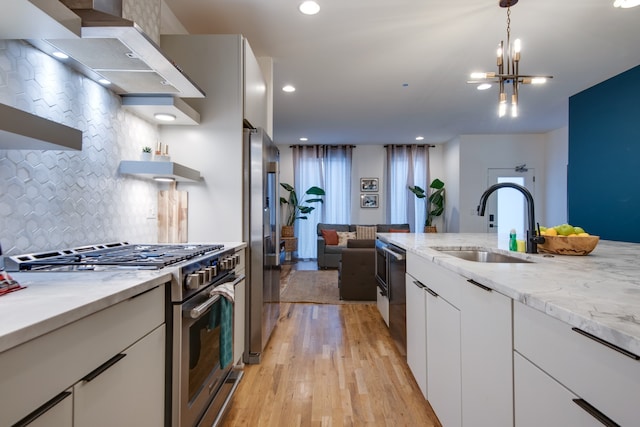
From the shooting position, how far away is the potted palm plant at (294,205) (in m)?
7.64

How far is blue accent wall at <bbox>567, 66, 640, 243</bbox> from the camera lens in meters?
3.25

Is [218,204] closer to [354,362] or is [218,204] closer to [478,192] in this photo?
[354,362]

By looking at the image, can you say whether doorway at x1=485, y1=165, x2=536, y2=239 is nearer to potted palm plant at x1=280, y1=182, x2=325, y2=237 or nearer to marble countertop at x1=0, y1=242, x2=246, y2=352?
potted palm plant at x1=280, y1=182, x2=325, y2=237

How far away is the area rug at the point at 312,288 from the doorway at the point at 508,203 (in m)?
3.72

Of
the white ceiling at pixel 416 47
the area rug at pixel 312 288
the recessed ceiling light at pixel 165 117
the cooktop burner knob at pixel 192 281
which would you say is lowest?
the area rug at pixel 312 288

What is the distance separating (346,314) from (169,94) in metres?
2.83

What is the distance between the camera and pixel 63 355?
2.33 ft

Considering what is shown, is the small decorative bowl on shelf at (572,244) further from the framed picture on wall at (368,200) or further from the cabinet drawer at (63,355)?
the framed picture on wall at (368,200)

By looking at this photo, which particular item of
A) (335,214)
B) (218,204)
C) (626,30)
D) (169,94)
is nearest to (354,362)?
(218,204)

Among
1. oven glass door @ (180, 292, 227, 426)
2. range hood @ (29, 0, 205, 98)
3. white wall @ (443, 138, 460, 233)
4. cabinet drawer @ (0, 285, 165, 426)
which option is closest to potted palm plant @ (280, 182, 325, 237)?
white wall @ (443, 138, 460, 233)

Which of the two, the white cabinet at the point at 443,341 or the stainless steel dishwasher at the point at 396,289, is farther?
the stainless steel dishwasher at the point at 396,289

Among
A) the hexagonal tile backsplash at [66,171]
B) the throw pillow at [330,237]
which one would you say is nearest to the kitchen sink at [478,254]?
the hexagonal tile backsplash at [66,171]

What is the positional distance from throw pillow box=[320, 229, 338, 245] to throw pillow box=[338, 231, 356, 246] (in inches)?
5.8

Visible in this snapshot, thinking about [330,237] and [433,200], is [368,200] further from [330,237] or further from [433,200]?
[330,237]
